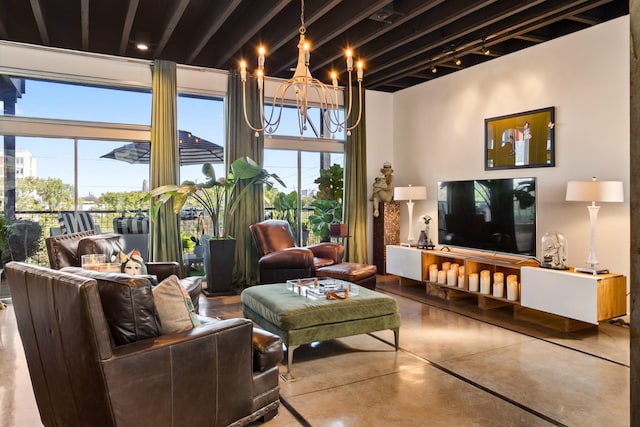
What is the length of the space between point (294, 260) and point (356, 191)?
2.18 m

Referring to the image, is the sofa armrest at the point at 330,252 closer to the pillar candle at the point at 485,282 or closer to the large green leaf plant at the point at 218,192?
the large green leaf plant at the point at 218,192

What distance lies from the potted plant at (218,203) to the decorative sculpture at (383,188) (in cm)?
180

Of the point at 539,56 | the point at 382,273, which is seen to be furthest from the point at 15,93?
the point at 539,56

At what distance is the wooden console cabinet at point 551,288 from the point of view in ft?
13.3

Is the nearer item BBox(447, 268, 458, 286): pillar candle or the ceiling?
the ceiling

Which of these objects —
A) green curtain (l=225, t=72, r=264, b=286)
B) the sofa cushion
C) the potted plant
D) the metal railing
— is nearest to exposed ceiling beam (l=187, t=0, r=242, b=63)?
green curtain (l=225, t=72, r=264, b=286)

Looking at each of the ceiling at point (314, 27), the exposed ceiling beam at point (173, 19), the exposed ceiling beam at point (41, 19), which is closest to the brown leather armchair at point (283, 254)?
the ceiling at point (314, 27)

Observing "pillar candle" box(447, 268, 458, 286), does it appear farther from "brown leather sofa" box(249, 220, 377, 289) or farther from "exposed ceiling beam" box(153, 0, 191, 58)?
"exposed ceiling beam" box(153, 0, 191, 58)

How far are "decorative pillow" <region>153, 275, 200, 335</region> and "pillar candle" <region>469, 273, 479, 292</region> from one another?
3.75 meters

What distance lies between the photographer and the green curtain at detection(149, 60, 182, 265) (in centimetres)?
590

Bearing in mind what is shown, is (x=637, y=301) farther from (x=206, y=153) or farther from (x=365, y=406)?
(x=206, y=153)

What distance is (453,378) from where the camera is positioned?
317 cm

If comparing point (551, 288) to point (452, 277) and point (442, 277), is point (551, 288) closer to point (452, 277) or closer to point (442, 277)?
point (452, 277)

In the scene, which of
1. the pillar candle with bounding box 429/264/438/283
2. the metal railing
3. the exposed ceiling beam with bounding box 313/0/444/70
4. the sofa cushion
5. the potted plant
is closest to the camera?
the sofa cushion
